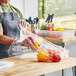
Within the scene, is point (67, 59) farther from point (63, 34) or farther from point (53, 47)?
point (63, 34)

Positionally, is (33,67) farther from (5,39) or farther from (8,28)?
(8,28)

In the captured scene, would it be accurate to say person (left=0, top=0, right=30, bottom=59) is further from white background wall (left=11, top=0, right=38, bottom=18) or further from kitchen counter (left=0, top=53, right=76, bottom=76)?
white background wall (left=11, top=0, right=38, bottom=18)

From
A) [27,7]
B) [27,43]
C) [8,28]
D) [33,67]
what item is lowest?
[33,67]

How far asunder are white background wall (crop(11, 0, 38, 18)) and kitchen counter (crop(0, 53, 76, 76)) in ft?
6.15

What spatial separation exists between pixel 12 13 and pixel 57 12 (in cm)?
187

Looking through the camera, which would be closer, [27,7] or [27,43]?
[27,43]

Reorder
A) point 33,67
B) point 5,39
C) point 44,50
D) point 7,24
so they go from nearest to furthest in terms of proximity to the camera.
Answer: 1. point 33,67
2. point 44,50
3. point 5,39
4. point 7,24

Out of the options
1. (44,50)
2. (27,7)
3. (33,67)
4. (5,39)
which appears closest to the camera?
(33,67)

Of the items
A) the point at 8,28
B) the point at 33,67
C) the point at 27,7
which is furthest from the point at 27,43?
the point at 27,7

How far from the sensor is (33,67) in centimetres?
180

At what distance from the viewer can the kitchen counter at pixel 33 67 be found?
165 centimetres

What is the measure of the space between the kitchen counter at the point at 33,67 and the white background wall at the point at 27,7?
1873 millimetres

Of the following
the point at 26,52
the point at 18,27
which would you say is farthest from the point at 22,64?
the point at 18,27

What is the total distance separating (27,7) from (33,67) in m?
2.39
